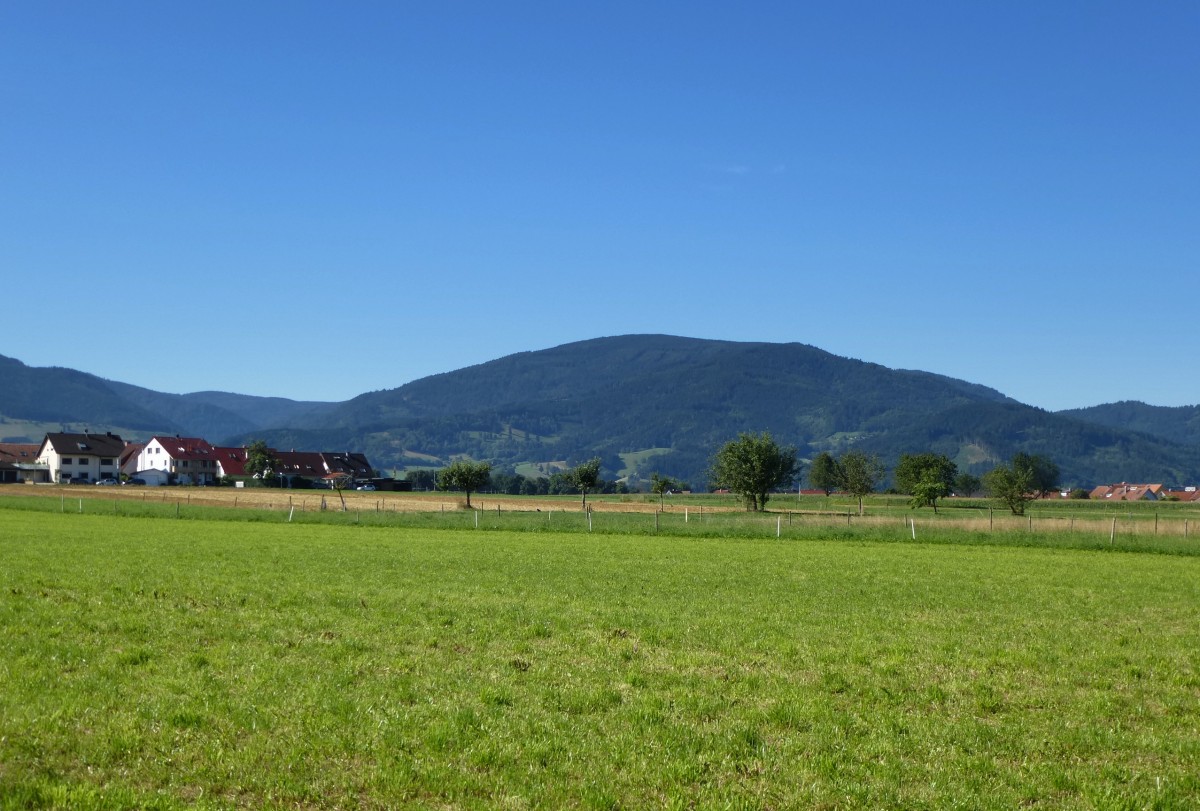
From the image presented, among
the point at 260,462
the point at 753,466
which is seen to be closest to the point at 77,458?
the point at 260,462

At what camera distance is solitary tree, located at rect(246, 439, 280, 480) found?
600 feet

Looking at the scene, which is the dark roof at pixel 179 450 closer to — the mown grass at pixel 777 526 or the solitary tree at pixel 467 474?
the solitary tree at pixel 467 474

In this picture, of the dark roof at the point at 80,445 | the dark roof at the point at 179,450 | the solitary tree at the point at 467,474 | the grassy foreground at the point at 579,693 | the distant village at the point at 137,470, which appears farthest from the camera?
the dark roof at the point at 179,450

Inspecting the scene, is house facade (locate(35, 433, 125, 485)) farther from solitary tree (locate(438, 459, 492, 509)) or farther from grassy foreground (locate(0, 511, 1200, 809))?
grassy foreground (locate(0, 511, 1200, 809))

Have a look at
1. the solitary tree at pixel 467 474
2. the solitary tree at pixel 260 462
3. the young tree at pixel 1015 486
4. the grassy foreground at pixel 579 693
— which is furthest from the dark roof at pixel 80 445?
the grassy foreground at pixel 579 693

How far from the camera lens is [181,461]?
634 feet

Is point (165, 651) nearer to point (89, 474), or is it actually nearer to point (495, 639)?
point (495, 639)

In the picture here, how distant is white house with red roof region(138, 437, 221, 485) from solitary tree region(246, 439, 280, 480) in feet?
28.9

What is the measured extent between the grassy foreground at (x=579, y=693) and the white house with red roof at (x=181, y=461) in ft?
578

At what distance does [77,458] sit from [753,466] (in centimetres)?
13933

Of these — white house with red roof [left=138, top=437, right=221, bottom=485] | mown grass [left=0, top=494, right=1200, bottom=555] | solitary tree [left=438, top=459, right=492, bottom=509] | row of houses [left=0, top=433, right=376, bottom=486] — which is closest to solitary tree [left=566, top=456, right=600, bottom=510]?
solitary tree [left=438, top=459, right=492, bottom=509]

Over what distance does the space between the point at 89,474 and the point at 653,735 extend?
201649 millimetres

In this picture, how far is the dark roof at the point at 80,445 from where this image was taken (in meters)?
188

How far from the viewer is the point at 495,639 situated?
60.5 feet
